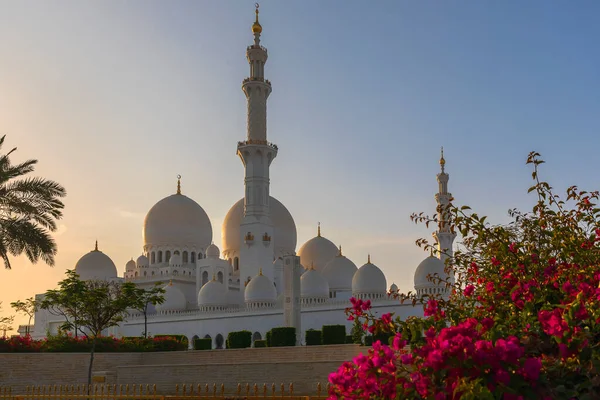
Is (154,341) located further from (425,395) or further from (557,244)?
(425,395)

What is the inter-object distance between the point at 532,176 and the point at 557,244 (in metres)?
0.95

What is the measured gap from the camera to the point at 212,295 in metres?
46.0

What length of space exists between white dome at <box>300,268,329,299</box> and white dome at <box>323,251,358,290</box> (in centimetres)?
473

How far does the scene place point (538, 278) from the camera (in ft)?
27.7

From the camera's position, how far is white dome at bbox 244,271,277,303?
42.8m

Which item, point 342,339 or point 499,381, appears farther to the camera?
point 342,339

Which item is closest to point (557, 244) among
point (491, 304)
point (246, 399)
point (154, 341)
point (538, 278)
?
point (538, 278)

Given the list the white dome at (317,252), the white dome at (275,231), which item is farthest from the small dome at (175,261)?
the white dome at (317,252)

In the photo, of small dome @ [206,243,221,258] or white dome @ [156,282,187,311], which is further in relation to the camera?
small dome @ [206,243,221,258]

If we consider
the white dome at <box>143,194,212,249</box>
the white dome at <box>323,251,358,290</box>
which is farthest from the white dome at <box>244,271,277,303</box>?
the white dome at <box>143,194,212,249</box>

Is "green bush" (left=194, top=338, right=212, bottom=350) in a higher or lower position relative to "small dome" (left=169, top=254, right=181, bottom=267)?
lower

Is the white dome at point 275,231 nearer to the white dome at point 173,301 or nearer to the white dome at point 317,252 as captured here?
the white dome at point 317,252

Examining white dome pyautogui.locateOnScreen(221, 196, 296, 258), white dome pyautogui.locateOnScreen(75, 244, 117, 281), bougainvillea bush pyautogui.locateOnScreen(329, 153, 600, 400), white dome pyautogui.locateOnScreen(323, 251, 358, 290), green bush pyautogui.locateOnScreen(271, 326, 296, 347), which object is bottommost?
bougainvillea bush pyautogui.locateOnScreen(329, 153, 600, 400)

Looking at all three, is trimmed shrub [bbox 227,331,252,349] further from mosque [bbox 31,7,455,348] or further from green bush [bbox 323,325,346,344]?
mosque [bbox 31,7,455,348]
